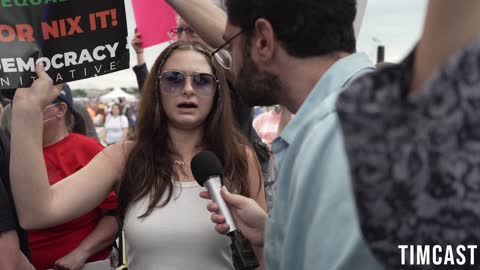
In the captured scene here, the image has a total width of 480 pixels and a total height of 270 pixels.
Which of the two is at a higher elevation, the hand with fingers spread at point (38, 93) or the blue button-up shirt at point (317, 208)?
the blue button-up shirt at point (317, 208)

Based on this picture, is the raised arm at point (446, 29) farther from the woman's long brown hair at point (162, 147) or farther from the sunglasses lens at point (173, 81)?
the sunglasses lens at point (173, 81)

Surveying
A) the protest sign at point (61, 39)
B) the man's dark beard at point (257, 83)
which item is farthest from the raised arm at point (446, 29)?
the protest sign at point (61, 39)

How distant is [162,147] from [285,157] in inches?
60.8

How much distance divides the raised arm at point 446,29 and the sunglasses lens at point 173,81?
1.82 meters

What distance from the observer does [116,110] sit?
15781mm

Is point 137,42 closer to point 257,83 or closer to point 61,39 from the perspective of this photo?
point 61,39

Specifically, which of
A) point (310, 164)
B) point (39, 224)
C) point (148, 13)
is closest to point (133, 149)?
point (39, 224)

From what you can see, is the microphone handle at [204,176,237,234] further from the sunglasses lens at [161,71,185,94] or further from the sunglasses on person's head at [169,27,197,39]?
the sunglasses on person's head at [169,27,197,39]

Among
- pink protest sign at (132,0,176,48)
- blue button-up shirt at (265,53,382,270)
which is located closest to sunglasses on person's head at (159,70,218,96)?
pink protest sign at (132,0,176,48)

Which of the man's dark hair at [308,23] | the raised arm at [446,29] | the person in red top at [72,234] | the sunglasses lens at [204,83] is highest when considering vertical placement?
the raised arm at [446,29]

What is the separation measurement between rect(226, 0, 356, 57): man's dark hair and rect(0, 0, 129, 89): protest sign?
1157mm

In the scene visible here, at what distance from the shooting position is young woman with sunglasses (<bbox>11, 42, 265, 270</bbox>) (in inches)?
85.4

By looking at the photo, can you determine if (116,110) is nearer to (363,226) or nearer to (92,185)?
(92,185)

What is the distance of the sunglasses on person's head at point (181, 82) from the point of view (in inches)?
102
